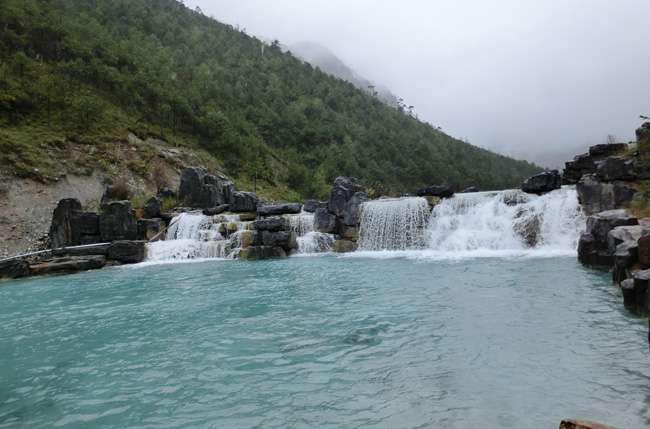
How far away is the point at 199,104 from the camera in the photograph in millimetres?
51500

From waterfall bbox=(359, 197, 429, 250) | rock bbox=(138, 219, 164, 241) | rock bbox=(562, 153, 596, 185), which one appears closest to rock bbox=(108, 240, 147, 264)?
rock bbox=(138, 219, 164, 241)

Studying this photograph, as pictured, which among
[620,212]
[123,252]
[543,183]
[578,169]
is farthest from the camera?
[578,169]

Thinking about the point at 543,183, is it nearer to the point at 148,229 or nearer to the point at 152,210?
the point at 148,229

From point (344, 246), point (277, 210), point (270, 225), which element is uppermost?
point (277, 210)

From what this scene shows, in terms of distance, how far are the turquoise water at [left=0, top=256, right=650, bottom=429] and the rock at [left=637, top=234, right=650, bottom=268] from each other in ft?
2.69

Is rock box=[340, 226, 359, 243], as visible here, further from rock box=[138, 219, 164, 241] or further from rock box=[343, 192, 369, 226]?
rock box=[138, 219, 164, 241]

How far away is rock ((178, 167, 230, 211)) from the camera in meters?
28.6

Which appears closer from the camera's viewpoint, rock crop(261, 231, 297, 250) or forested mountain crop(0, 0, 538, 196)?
rock crop(261, 231, 297, 250)

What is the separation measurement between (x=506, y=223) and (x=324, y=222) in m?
9.06

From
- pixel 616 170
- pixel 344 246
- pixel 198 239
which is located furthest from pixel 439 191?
pixel 198 239

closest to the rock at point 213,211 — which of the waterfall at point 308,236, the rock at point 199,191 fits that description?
the rock at point 199,191

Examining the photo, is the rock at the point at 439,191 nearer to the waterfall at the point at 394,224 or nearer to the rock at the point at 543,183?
the waterfall at the point at 394,224

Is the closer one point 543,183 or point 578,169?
point 543,183

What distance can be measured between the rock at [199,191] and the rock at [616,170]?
71.5 ft
